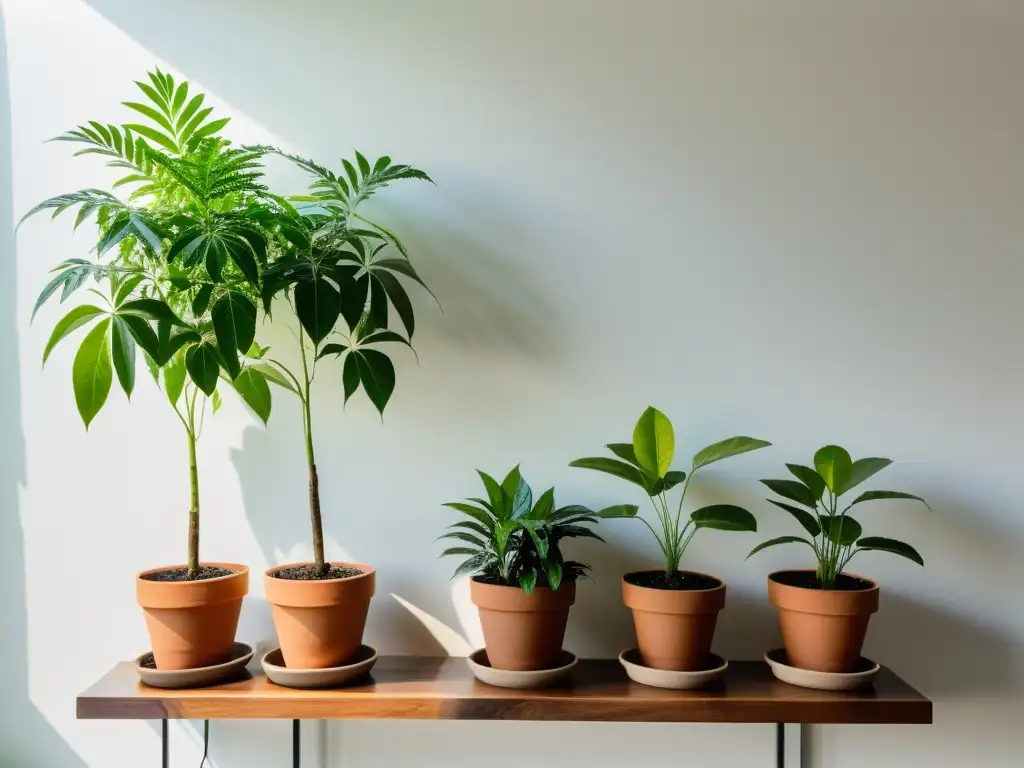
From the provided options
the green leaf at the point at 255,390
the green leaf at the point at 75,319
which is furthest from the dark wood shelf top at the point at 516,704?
the green leaf at the point at 75,319

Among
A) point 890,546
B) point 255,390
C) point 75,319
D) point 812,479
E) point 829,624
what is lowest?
point 829,624

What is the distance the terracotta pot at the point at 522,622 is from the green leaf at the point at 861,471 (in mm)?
459

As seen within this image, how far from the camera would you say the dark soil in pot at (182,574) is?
4.36 feet

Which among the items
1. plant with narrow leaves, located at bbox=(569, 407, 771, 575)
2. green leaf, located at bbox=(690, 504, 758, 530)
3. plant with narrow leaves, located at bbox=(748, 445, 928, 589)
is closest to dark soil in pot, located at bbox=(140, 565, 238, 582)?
plant with narrow leaves, located at bbox=(569, 407, 771, 575)

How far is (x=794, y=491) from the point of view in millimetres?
1326

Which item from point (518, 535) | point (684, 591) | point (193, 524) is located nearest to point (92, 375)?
point (193, 524)

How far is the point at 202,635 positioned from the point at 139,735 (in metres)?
0.37

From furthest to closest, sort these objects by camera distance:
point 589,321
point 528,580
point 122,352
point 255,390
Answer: point 589,321 → point 255,390 → point 528,580 → point 122,352

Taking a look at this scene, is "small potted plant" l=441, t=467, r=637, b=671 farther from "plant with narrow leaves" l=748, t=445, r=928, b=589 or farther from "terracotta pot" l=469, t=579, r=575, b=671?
"plant with narrow leaves" l=748, t=445, r=928, b=589

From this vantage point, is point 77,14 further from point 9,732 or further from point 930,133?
point 930,133

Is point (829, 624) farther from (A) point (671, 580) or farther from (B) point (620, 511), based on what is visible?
(B) point (620, 511)

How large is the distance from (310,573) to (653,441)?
0.59 m

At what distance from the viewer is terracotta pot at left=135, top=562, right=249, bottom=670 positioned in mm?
1273

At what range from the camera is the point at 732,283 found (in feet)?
4.88
